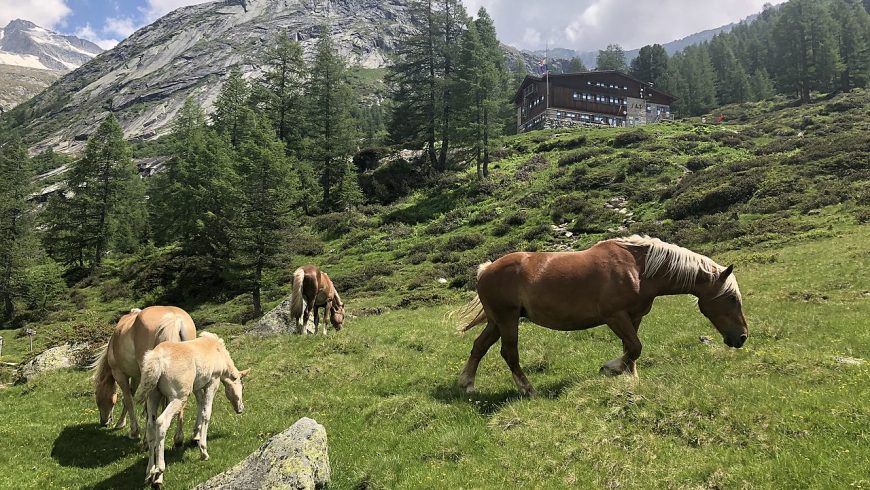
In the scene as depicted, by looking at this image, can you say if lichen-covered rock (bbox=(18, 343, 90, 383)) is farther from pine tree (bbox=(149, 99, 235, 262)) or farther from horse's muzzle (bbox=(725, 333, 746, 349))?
horse's muzzle (bbox=(725, 333, 746, 349))

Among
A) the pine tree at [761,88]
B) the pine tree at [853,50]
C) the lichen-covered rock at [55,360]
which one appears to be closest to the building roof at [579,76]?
the pine tree at [761,88]

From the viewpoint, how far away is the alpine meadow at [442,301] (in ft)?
23.6

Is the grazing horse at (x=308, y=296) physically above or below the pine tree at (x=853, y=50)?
below

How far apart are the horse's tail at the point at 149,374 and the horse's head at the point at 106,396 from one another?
435 centimetres

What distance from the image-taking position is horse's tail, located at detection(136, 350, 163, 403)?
800 centimetres

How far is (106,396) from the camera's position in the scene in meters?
11.6

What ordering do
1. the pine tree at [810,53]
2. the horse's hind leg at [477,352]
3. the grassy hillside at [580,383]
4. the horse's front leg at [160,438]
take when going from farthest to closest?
1. the pine tree at [810,53]
2. the horse's hind leg at [477,352]
3. the horse's front leg at [160,438]
4. the grassy hillside at [580,383]

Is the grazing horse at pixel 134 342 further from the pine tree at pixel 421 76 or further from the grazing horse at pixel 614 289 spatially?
the pine tree at pixel 421 76

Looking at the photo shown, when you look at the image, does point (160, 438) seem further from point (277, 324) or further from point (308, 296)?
point (277, 324)

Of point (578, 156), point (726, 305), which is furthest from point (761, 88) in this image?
point (726, 305)

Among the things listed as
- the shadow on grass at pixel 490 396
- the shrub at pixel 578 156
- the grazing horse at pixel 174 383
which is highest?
the shrub at pixel 578 156

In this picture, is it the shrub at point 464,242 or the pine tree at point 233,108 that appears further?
the pine tree at point 233,108

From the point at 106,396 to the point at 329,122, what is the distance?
51683 mm

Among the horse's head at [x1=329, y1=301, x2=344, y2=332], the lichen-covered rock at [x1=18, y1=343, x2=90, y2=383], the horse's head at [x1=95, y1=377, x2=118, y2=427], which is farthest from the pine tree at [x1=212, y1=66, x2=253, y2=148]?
the horse's head at [x1=95, y1=377, x2=118, y2=427]
